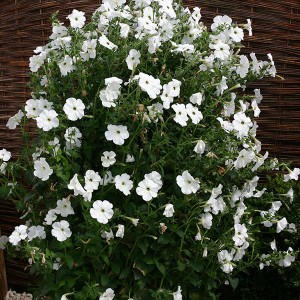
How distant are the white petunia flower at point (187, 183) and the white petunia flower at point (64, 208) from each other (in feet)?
1.43

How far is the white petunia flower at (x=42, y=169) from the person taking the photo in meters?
2.55

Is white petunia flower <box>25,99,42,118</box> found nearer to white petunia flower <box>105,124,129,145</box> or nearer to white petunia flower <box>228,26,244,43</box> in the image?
white petunia flower <box>105,124,129,145</box>

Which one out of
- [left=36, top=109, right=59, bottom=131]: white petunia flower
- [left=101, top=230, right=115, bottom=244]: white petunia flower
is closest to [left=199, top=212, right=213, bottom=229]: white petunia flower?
[left=101, top=230, right=115, bottom=244]: white petunia flower

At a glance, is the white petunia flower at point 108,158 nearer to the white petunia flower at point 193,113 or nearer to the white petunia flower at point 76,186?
the white petunia flower at point 76,186

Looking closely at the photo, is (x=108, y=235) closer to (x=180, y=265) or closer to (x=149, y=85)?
(x=180, y=265)

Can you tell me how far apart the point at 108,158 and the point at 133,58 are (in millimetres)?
401

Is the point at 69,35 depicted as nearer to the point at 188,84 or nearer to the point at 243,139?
the point at 188,84

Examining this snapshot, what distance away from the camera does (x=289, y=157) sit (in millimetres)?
3602

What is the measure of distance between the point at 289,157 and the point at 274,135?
5.7 inches

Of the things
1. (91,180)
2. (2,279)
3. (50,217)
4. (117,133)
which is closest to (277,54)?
(117,133)

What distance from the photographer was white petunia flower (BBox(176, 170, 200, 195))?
256 cm

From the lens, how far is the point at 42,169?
2568 millimetres

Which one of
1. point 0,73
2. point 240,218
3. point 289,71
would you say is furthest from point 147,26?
point 0,73

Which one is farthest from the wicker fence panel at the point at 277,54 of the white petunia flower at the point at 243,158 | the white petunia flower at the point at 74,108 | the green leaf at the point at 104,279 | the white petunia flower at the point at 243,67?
the green leaf at the point at 104,279
